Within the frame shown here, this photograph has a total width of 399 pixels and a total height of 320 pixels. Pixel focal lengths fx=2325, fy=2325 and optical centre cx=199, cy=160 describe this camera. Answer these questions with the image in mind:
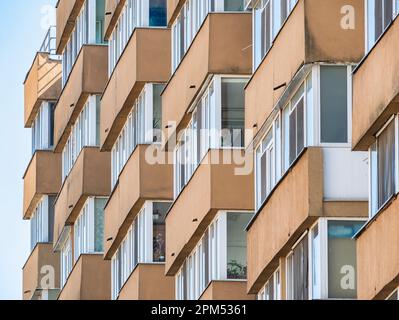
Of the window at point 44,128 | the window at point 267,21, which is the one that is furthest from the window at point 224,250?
the window at point 44,128

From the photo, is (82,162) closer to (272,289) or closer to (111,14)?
(111,14)

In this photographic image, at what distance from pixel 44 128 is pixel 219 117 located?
27.7m

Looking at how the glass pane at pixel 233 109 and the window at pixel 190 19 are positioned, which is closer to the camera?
the glass pane at pixel 233 109

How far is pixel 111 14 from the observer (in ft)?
192

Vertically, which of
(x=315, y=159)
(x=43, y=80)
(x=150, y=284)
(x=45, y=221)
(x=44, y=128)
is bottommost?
(x=45, y=221)

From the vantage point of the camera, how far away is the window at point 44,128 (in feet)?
233

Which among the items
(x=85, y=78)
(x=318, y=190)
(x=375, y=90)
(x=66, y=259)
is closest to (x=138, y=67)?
(x=85, y=78)

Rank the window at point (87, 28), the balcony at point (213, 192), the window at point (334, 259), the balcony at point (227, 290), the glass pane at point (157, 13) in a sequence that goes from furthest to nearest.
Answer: the window at point (87, 28) → the glass pane at point (157, 13) → the balcony at point (213, 192) → the balcony at point (227, 290) → the window at point (334, 259)

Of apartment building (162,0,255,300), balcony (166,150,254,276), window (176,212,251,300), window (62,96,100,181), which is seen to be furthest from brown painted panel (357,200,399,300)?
window (62,96,100,181)

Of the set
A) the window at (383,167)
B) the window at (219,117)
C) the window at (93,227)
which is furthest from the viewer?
the window at (93,227)

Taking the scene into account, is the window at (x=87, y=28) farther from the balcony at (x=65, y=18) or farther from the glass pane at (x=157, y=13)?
the glass pane at (x=157, y=13)

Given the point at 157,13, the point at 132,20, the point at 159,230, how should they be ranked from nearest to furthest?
the point at 159,230 < the point at 157,13 < the point at 132,20

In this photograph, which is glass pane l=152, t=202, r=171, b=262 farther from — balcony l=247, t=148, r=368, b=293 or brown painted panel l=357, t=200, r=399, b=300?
brown painted panel l=357, t=200, r=399, b=300
